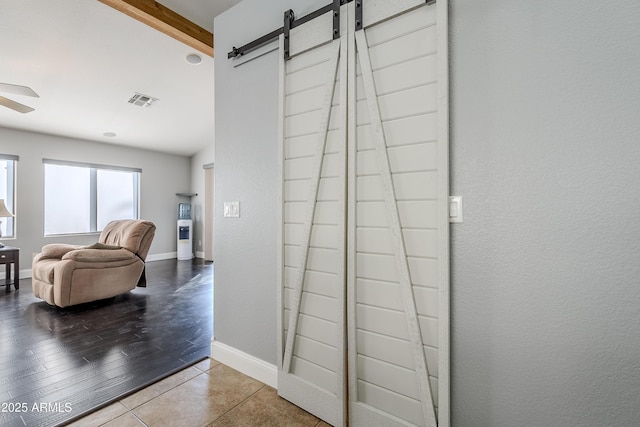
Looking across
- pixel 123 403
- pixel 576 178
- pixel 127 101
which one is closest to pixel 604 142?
pixel 576 178

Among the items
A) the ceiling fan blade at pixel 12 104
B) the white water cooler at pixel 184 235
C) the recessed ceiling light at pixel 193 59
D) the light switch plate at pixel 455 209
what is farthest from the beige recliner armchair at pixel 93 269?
the light switch plate at pixel 455 209

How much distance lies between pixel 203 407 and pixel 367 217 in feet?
4.79

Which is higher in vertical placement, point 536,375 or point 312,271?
point 312,271

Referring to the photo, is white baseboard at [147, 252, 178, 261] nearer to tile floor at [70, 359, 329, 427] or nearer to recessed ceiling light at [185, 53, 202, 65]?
recessed ceiling light at [185, 53, 202, 65]

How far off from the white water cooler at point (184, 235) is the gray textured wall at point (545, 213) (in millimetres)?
6636

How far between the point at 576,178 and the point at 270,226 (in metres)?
1.56

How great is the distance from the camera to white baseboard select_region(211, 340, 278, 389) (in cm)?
190

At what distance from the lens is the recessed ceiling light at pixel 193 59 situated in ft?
11.6

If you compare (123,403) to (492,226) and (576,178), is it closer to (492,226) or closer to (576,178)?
(492,226)

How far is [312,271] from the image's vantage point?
66.5 inches

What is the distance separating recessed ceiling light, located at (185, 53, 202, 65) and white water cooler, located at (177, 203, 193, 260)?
4.03 metres

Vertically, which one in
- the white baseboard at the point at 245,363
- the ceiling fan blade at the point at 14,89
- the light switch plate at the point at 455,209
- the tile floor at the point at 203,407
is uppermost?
the ceiling fan blade at the point at 14,89

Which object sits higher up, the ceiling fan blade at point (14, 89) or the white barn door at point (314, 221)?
the ceiling fan blade at point (14, 89)

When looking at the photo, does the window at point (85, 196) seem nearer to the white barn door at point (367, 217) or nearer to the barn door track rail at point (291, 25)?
the barn door track rail at point (291, 25)
